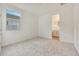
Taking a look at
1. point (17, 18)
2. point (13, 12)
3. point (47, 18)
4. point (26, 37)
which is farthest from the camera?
A: point (47, 18)

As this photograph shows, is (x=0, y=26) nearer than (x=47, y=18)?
Yes

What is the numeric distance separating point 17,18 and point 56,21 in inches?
115

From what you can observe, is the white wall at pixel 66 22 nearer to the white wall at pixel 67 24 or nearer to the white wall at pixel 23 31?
the white wall at pixel 67 24

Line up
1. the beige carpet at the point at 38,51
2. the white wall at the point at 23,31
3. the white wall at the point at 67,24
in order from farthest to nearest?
the white wall at the point at 67,24 < the white wall at the point at 23,31 < the beige carpet at the point at 38,51

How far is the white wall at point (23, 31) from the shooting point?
10.3 feet

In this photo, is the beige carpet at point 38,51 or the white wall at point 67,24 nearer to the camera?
the beige carpet at point 38,51

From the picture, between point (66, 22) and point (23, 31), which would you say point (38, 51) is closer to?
point (23, 31)

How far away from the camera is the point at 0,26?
2943 mm

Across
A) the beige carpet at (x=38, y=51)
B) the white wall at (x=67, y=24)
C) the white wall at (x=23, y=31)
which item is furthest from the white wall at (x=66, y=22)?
the white wall at (x=23, y=31)

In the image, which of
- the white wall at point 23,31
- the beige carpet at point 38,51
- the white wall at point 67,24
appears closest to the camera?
the beige carpet at point 38,51

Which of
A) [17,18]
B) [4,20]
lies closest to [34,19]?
[17,18]

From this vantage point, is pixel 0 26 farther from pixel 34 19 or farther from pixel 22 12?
pixel 34 19

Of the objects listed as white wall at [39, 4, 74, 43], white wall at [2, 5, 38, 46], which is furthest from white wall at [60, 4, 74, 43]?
white wall at [2, 5, 38, 46]

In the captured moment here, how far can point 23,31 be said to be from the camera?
4.23 m
